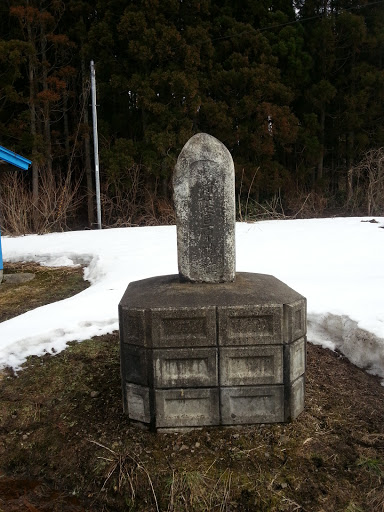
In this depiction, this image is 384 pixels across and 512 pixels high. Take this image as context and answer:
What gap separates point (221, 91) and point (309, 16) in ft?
13.8

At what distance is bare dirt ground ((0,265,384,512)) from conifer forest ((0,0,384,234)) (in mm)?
8667

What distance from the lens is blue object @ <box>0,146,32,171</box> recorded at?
6.05m

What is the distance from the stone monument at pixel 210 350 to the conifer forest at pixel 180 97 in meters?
8.86

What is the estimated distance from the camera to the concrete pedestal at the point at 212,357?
95.9 inches

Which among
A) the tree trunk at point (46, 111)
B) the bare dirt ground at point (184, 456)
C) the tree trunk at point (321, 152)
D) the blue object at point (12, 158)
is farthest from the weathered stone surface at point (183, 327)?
the tree trunk at point (321, 152)

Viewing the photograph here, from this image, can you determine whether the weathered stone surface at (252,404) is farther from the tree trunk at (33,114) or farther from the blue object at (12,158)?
the tree trunk at (33,114)

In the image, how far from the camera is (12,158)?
6.18 m

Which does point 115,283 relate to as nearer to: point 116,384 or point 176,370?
point 116,384

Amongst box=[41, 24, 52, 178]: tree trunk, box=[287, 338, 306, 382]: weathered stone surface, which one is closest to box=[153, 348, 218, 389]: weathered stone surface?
box=[287, 338, 306, 382]: weathered stone surface

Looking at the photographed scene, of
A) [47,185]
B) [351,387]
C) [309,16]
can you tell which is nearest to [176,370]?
[351,387]

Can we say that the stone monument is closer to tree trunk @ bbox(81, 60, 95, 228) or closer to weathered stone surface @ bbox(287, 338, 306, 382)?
weathered stone surface @ bbox(287, 338, 306, 382)

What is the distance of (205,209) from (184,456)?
141 centimetres

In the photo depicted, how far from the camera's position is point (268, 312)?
2426 mm

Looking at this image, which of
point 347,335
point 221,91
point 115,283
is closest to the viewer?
point 347,335
